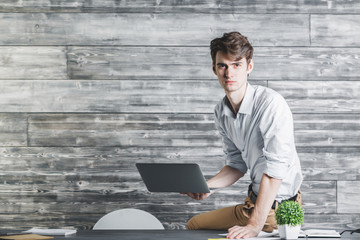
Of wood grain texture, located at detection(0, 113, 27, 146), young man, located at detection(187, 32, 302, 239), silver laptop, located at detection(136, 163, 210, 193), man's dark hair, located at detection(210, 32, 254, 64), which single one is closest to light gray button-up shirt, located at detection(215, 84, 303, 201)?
young man, located at detection(187, 32, 302, 239)

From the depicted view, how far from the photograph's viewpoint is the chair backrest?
2.28m

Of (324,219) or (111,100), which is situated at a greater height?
(111,100)

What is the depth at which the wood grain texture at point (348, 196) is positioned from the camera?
8.91 ft

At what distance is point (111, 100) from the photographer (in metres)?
2.73

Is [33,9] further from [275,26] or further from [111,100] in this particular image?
[275,26]

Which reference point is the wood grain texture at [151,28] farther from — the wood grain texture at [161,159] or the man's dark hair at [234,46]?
the man's dark hair at [234,46]

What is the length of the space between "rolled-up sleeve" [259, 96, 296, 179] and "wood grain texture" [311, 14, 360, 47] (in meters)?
1.04

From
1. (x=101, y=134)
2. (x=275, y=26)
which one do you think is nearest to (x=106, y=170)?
(x=101, y=134)

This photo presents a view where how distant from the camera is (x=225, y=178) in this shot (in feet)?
7.27

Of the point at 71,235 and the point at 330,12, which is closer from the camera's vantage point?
the point at 71,235

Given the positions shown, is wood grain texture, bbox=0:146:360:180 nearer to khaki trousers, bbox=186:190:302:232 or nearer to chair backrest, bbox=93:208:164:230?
chair backrest, bbox=93:208:164:230

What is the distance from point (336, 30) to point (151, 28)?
1093mm

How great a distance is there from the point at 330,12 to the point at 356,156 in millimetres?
862

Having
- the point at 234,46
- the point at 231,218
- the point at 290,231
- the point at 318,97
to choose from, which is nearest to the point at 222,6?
the point at 318,97
